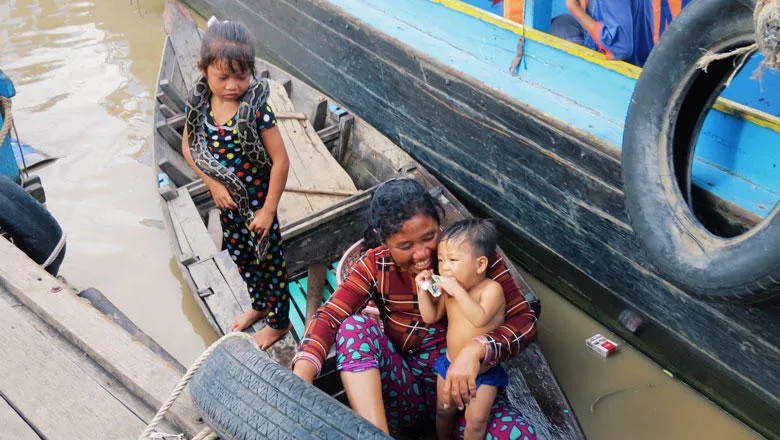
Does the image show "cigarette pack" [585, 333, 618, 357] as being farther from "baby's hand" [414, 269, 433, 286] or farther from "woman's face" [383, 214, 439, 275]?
"baby's hand" [414, 269, 433, 286]

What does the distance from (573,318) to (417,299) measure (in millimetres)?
1664

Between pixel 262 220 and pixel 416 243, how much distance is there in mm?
690

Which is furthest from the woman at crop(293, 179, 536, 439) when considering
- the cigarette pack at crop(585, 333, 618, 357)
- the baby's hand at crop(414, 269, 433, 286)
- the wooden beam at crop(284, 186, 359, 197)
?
the wooden beam at crop(284, 186, 359, 197)

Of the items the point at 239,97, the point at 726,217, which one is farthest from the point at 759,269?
the point at 239,97

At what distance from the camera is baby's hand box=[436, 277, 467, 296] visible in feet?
6.61

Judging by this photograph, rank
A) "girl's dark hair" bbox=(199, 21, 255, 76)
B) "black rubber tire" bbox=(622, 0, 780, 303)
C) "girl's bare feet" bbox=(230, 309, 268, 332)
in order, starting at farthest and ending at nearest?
"girl's bare feet" bbox=(230, 309, 268, 332) < "girl's dark hair" bbox=(199, 21, 255, 76) < "black rubber tire" bbox=(622, 0, 780, 303)

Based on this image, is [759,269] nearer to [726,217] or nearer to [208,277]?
[726,217]

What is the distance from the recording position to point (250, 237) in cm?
271

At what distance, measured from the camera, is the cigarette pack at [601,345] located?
131 inches

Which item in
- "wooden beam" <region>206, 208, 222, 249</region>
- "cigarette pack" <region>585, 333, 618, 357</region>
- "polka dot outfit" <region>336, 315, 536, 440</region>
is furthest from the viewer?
"wooden beam" <region>206, 208, 222, 249</region>

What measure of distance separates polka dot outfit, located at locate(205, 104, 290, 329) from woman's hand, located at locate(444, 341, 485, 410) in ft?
3.30

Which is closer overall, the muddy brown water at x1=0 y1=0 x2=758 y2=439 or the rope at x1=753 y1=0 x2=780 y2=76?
the rope at x1=753 y1=0 x2=780 y2=76

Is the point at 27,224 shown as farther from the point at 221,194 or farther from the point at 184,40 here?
the point at 184,40

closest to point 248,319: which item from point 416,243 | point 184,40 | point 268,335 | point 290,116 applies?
point 268,335
